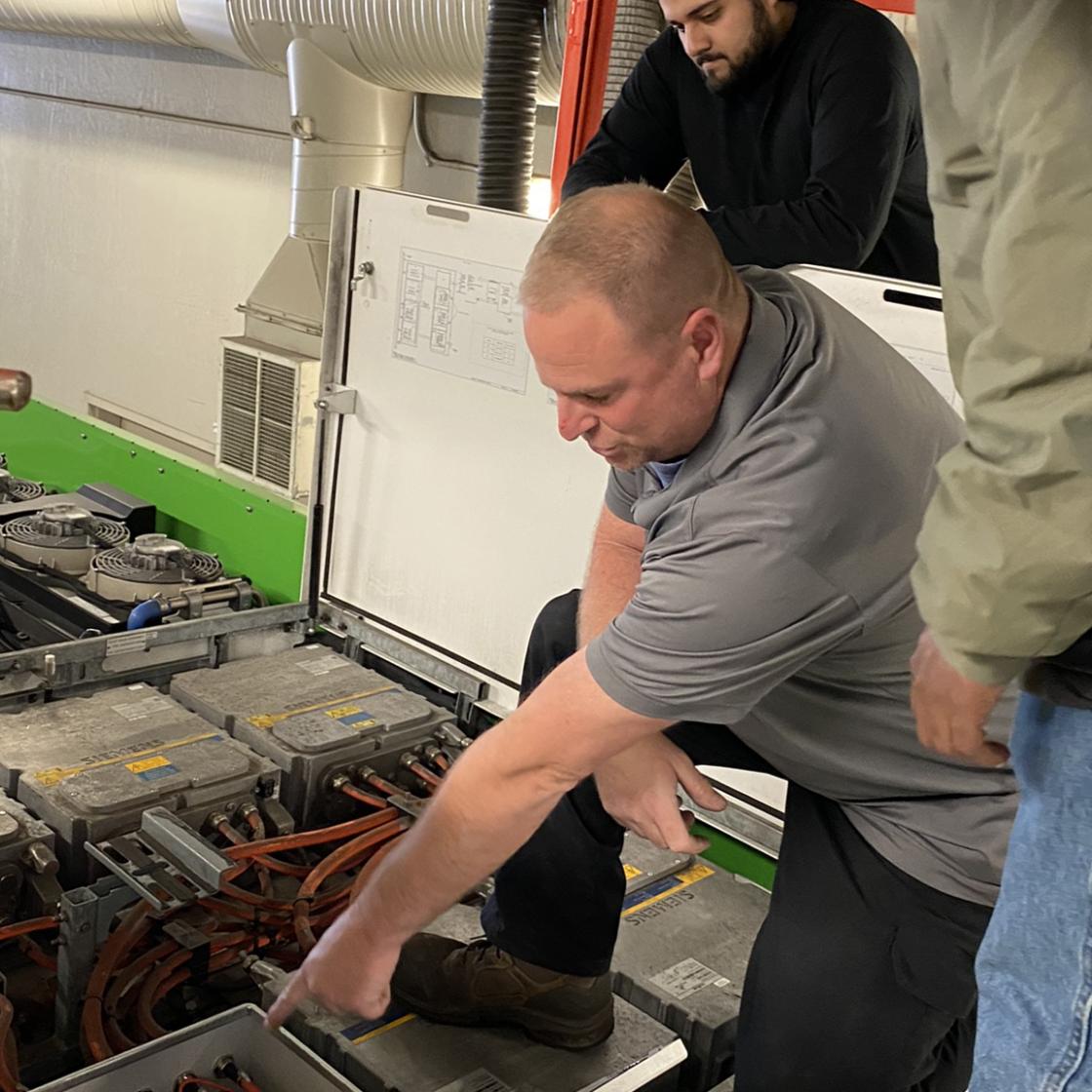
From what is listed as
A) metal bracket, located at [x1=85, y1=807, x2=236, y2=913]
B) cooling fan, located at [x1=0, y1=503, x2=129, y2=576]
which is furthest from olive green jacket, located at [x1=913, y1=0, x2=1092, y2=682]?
cooling fan, located at [x1=0, y1=503, x2=129, y2=576]

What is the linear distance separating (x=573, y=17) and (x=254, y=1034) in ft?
6.30

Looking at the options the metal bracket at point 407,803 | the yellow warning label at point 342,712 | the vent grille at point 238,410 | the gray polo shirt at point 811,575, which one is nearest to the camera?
the gray polo shirt at point 811,575

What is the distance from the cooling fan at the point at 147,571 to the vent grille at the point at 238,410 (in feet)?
1.08

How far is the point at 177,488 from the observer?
3.84m

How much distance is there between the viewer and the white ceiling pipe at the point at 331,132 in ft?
12.0

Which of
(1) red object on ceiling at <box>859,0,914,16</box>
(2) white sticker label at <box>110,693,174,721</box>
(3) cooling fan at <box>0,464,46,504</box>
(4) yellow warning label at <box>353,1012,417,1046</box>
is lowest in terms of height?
(4) yellow warning label at <box>353,1012,417,1046</box>

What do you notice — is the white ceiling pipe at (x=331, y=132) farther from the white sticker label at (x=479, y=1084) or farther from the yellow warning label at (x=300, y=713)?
the white sticker label at (x=479, y=1084)

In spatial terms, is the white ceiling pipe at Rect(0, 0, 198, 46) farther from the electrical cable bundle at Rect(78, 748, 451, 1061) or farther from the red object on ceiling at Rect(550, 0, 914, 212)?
the electrical cable bundle at Rect(78, 748, 451, 1061)

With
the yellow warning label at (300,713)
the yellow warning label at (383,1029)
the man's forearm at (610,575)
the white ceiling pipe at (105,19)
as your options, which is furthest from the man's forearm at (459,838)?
the white ceiling pipe at (105,19)

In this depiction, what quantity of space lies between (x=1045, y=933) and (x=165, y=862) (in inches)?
61.8

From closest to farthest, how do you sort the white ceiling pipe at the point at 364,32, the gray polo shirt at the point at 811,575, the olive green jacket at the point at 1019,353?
the olive green jacket at the point at 1019,353 → the gray polo shirt at the point at 811,575 → the white ceiling pipe at the point at 364,32

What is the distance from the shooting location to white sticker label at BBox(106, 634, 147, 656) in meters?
2.85

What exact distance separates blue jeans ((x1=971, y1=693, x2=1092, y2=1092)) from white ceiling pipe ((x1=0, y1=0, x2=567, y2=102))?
7.79 ft

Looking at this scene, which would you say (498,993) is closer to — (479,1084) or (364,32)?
(479,1084)
